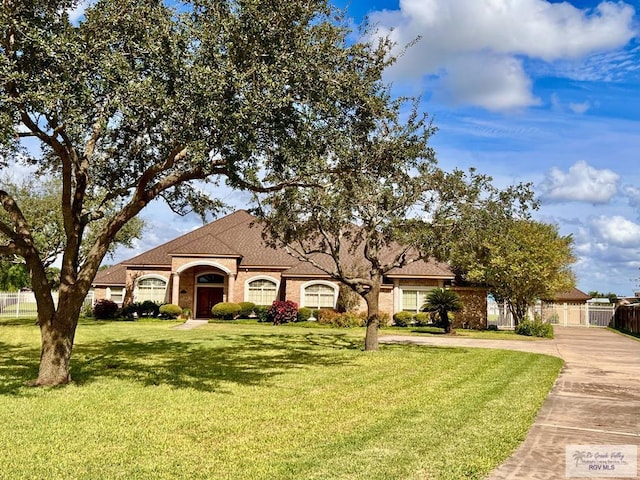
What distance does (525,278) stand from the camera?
32.2 meters

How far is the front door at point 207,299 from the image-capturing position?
3741 cm

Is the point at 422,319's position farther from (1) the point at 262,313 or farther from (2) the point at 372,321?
(2) the point at 372,321

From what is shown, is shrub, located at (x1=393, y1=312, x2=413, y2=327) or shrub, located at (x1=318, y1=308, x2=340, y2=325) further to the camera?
shrub, located at (x1=393, y1=312, x2=413, y2=327)

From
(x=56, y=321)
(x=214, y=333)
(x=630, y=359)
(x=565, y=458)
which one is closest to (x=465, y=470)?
(x=565, y=458)

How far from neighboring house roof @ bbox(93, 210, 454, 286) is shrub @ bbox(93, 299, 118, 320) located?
3043 mm

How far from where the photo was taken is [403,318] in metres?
33.5

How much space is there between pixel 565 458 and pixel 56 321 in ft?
31.4

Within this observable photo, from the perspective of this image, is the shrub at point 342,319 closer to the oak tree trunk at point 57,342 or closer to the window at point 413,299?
the window at point 413,299

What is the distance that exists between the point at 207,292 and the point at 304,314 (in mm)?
7585

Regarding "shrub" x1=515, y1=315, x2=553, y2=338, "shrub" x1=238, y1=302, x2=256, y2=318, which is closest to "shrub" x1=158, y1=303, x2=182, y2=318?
"shrub" x1=238, y1=302, x2=256, y2=318

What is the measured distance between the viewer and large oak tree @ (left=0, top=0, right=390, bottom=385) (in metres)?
9.41

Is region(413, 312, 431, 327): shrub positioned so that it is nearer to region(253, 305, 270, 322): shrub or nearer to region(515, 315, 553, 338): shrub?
region(515, 315, 553, 338): shrub

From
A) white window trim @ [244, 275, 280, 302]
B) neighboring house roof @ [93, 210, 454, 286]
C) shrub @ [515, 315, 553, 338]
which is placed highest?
neighboring house roof @ [93, 210, 454, 286]

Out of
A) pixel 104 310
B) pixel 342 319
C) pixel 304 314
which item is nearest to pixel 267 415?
pixel 342 319
